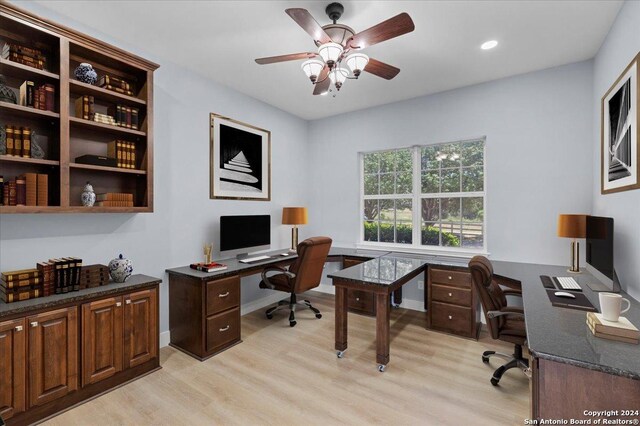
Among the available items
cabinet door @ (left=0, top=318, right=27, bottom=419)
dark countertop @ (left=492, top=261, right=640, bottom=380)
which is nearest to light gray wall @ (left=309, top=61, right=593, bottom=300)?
dark countertop @ (left=492, top=261, right=640, bottom=380)

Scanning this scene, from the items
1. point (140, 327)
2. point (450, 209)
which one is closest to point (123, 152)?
point (140, 327)

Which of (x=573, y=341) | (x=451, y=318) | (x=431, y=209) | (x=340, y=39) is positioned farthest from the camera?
(x=431, y=209)

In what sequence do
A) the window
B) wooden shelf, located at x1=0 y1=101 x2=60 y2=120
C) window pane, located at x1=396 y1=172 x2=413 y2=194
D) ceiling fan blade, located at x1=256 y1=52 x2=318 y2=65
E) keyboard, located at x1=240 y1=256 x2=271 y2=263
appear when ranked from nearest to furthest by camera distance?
wooden shelf, located at x1=0 y1=101 x2=60 y2=120 → ceiling fan blade, located at x1=256 y1=52 x2=318 y2=65 → keyboard, located at x1=240 y1=256 x2=271 y2=263 → the window → window pane, located at x1=396 y1=172 x2=413 y2=194

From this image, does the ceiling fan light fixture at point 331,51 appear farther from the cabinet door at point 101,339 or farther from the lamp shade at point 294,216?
the lamp shade at point 294,216

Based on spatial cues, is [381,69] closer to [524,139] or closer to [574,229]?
[524,139]

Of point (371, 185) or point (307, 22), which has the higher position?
point (307, 22)

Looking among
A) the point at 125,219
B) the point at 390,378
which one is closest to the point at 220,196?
the point at 125,219

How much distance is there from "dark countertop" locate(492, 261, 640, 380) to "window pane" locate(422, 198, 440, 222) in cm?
204

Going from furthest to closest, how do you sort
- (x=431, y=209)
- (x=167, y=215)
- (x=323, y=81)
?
(x=431, y=209) < (x=167, y=215) < (x=323, y=81)

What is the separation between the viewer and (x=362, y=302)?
4.06m

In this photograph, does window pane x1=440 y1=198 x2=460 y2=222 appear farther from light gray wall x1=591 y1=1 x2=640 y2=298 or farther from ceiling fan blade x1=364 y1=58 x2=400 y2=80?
ceiling fan blade x1=364 y1=58 x2=400 y2=80

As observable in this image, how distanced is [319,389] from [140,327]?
1546 millimetres

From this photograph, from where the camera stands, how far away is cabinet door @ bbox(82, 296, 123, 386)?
2.19 meters

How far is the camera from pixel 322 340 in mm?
3230
